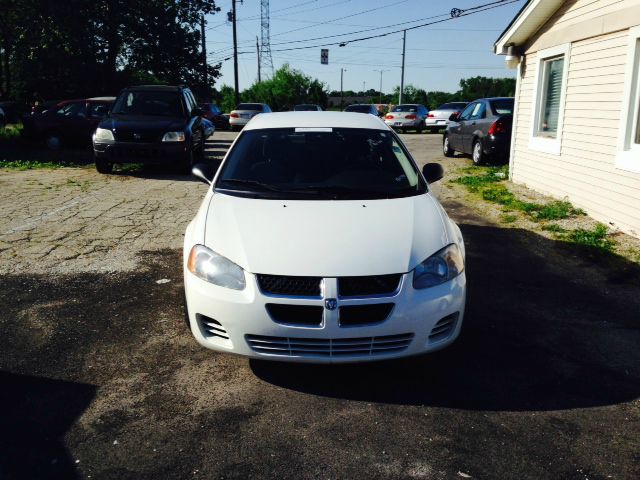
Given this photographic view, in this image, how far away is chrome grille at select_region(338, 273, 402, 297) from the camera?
3.17m

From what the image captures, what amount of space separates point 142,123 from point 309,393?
32.6ft

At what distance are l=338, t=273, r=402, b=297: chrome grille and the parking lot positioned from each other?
0.67 metres

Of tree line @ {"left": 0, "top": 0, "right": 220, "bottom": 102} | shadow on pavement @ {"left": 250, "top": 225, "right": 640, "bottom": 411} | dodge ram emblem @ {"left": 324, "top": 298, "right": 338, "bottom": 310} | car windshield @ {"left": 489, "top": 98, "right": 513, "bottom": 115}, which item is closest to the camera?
dodge ram emblem @ {"left": 324, "top": 298, "right": 338, "bottom": 310}

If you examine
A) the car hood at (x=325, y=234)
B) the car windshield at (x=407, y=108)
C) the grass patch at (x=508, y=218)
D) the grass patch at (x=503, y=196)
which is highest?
the car windshield at (x=407, y=108)

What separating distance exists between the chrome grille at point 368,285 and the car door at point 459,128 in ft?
41.8

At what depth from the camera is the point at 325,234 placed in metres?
3.51

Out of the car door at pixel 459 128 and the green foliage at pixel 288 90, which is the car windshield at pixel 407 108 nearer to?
the car door at pixel 459 128

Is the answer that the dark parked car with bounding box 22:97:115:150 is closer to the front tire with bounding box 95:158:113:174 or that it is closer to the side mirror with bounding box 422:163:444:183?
the front tire with bounding box 95:158:113:174

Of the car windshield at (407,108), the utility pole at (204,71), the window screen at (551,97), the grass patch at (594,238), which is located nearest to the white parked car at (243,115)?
the utility pole at (204,71)

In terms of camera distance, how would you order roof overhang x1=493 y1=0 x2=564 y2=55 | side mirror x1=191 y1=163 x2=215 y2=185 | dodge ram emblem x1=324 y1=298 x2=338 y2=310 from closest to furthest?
dodge ram emblem x1=324 y1=298 x2=338 y2=310
side mirror x1=191 y1=163 x2=215 y2=185
roof overhang x1=493 y1=0 x2=564 y2=55

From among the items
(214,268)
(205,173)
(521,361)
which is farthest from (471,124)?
(214,268)

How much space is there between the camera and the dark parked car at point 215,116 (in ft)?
100.0

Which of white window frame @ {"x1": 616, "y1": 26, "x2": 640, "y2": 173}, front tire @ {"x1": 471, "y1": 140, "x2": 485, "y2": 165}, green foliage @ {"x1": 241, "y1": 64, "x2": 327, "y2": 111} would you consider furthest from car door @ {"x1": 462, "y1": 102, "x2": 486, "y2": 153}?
green foliage @ {"x1": 241, "y1": 64, "x2": 327, "y2": 111}

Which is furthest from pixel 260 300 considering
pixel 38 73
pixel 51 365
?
pixel 38 73
